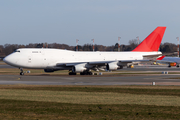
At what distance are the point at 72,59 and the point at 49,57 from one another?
15.6 ft

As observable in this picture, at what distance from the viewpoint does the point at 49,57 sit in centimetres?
5106

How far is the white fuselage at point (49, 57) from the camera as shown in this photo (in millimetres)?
49719

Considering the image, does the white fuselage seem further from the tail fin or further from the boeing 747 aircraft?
the tail fin

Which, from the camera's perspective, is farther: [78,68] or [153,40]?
[153,40]

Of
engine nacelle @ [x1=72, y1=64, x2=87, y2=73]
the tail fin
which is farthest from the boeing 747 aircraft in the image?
the tail fin

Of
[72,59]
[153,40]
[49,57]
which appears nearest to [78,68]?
[72,59]

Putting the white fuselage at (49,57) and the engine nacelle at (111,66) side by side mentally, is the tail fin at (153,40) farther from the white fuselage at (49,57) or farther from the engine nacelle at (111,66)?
the engine nacelle at (111,66)

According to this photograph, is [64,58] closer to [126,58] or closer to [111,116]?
[126,58]

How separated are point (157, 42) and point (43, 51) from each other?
2399 cm

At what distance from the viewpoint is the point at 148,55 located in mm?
57688

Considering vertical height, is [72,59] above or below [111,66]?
above

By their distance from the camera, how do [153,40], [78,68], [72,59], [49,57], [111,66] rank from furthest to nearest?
1. [153,40]
2. [72,59]
3. [111,66]
4. [49,57]
5. [78,68]

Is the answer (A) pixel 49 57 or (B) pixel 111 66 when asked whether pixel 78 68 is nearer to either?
(A) pixel 49 57

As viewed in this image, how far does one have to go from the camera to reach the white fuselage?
163ft
